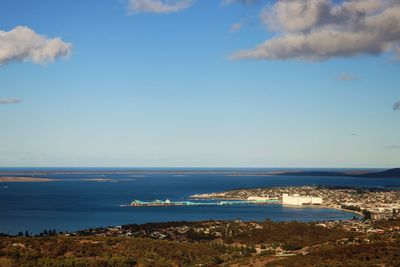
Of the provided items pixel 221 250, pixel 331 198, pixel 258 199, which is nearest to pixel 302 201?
pixel 258 199

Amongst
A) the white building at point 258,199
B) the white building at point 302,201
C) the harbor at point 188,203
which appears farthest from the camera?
the white building at point 258,199

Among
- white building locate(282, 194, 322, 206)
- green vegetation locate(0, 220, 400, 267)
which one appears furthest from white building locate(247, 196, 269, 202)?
green vegetation locate(0, 220, 400, 267)

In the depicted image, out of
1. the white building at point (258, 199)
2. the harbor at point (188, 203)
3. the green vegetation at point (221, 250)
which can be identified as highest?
the green vegetation at point (221, 250)

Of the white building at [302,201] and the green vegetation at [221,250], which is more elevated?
the green vegetation at [221,250]

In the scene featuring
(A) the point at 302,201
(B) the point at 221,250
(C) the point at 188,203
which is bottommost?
(C) the point at 188,203

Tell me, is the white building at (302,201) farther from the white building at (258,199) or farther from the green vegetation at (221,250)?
the green vegetation at (221,250)

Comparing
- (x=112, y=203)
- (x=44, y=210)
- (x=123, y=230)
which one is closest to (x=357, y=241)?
(x=123, y=230)

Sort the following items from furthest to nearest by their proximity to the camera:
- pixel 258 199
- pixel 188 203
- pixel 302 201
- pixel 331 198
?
pixel 331 198
pixel 258 199
pixel 302 201
pixel 188 203

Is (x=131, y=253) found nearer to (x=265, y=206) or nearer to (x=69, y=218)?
(x=69, y=218)

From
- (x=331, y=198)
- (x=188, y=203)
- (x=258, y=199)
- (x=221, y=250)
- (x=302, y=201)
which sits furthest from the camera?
(x=331, y=198)

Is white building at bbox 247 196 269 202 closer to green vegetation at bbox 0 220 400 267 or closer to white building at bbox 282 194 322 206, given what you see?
white building at bbox 282 194 322 206

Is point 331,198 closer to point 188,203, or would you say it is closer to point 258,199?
point 258,199

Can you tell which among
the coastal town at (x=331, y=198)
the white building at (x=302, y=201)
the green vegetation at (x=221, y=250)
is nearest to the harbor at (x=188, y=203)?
the coastal town at (x=331, y=198)
